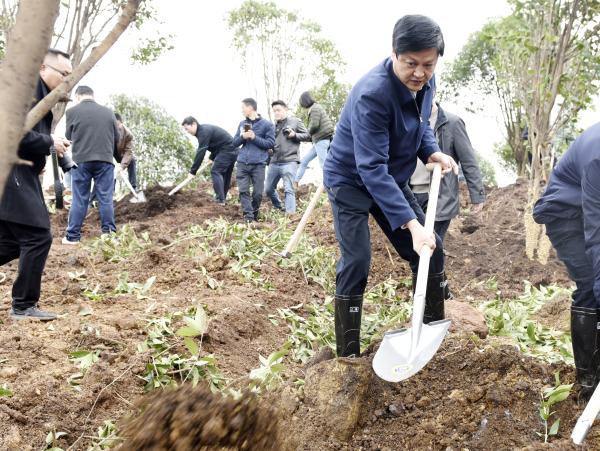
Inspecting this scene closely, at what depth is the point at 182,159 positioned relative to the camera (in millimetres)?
15016

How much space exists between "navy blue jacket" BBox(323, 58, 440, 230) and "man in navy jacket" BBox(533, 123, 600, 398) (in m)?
0.69

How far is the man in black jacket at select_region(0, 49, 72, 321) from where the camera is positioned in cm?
397

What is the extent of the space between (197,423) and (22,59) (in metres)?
1.34

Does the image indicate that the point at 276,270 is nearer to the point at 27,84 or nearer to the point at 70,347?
the point at 70,347

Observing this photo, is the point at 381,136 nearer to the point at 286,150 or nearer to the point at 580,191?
the point at 580,191

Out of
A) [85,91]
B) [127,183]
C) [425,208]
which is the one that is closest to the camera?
[425,208]

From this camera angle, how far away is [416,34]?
2.86 meters

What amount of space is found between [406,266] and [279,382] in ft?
11.7

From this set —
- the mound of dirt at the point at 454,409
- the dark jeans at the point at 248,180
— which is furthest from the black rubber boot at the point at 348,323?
the dark jeans at the point at 248,180

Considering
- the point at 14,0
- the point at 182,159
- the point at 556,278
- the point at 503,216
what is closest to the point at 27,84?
the point at 556,278

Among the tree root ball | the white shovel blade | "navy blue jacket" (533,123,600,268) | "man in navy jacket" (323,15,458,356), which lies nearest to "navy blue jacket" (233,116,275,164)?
"man in navy jacket" (323,15,458,356)

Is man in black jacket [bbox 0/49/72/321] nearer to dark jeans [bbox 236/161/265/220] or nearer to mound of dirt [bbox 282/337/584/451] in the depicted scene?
mound of dirt [bbox 282/337/584/451]

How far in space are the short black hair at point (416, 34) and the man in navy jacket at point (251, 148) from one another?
663 centimetres

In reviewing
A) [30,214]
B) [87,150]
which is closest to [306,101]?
[87,150]
